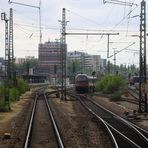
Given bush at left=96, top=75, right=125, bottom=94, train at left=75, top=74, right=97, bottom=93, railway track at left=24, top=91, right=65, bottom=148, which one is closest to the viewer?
railway track at left=24, top=91, right=65, bottom=148

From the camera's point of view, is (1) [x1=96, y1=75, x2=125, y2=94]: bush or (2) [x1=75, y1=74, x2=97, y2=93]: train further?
(2) [x1=75, y1=74, x2=97, y2=93]: train

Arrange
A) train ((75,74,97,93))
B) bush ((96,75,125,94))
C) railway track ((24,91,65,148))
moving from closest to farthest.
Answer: railway track ((24,91,65,148)) < bush ((96,75,125,94)) < train ((75,74,97,93))

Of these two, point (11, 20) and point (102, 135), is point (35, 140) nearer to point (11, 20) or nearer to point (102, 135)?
point (102, 135)

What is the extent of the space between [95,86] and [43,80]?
71937 millimetres

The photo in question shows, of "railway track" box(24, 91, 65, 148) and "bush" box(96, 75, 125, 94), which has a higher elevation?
"bush" box(96, 75, 125, 94)

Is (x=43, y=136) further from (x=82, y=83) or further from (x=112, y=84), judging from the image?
(x=82, y=83)

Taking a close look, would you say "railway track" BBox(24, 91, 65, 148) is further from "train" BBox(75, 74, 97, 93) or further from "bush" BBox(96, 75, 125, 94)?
"train" BBox(75, 74, 97, 93)

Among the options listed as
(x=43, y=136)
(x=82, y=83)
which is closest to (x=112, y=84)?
(x=82, y=83)

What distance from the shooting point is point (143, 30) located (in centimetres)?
3575

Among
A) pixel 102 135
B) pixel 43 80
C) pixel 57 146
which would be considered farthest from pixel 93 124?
pixel 43 80

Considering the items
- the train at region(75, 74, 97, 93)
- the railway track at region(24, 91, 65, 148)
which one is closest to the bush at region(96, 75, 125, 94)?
the train at region(75, 74, 97, 93)

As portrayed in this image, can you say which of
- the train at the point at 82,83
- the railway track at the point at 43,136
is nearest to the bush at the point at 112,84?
the train at the point at 82,83

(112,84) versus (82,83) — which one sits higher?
(82,83)

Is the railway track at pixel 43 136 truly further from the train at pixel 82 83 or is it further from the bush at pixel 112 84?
the train at pixel 82 83
